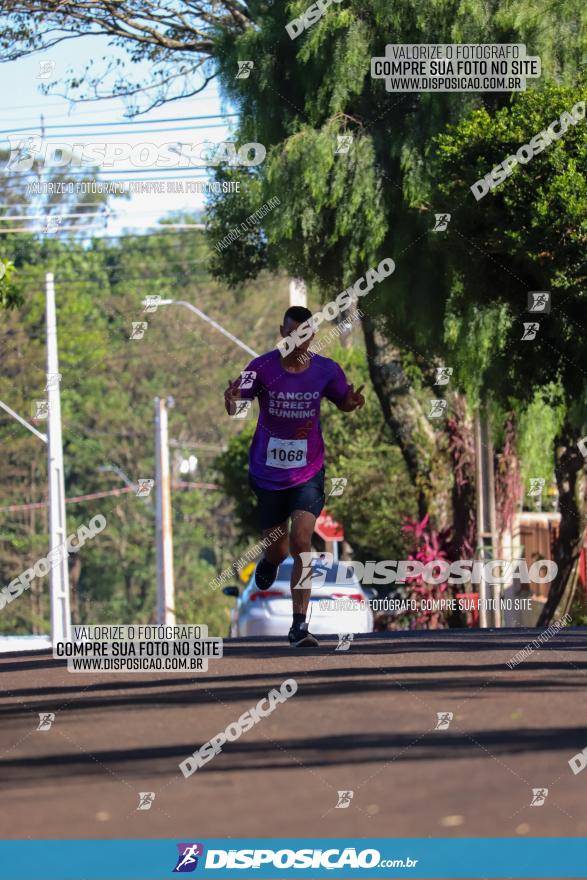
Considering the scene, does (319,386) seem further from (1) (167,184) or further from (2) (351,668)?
(1) (167,184)

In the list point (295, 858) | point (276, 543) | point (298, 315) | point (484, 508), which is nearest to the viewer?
point (295, 858)

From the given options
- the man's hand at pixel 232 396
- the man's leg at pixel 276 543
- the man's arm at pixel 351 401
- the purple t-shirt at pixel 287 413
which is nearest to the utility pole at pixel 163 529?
the man's leg at pixel 276 543

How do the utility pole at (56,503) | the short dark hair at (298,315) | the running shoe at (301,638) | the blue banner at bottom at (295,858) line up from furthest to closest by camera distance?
the utility pole at (56,503) → the running shoe at (301,638) → the short dark hair at (298,315) → the blue banner at bottom at (295,858)

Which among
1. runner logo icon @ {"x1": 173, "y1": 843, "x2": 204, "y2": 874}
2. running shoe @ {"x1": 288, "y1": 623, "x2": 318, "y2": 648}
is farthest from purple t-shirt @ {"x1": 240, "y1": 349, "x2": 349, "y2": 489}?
runner logo icon @ {"x1": 173, "y1": 843, "x2": 204, "y2": 874}

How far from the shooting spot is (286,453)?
10258 mm

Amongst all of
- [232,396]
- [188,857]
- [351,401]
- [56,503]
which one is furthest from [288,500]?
[56,503]

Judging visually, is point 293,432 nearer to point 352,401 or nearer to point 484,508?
point 352,401

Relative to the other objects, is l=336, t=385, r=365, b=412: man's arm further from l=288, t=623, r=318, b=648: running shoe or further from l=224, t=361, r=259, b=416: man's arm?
l=288, t=623, r=318, b=648: running shoe

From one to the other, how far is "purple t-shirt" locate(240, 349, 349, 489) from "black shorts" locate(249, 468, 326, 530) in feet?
0.15

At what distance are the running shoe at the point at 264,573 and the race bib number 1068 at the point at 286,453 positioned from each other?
3.10ft

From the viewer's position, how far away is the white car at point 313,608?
1917 centimetres

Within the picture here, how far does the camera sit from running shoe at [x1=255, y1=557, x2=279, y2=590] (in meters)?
11.0

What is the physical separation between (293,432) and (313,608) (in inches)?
390

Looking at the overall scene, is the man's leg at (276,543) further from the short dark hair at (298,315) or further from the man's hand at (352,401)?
the short dark hair at (298,315)
